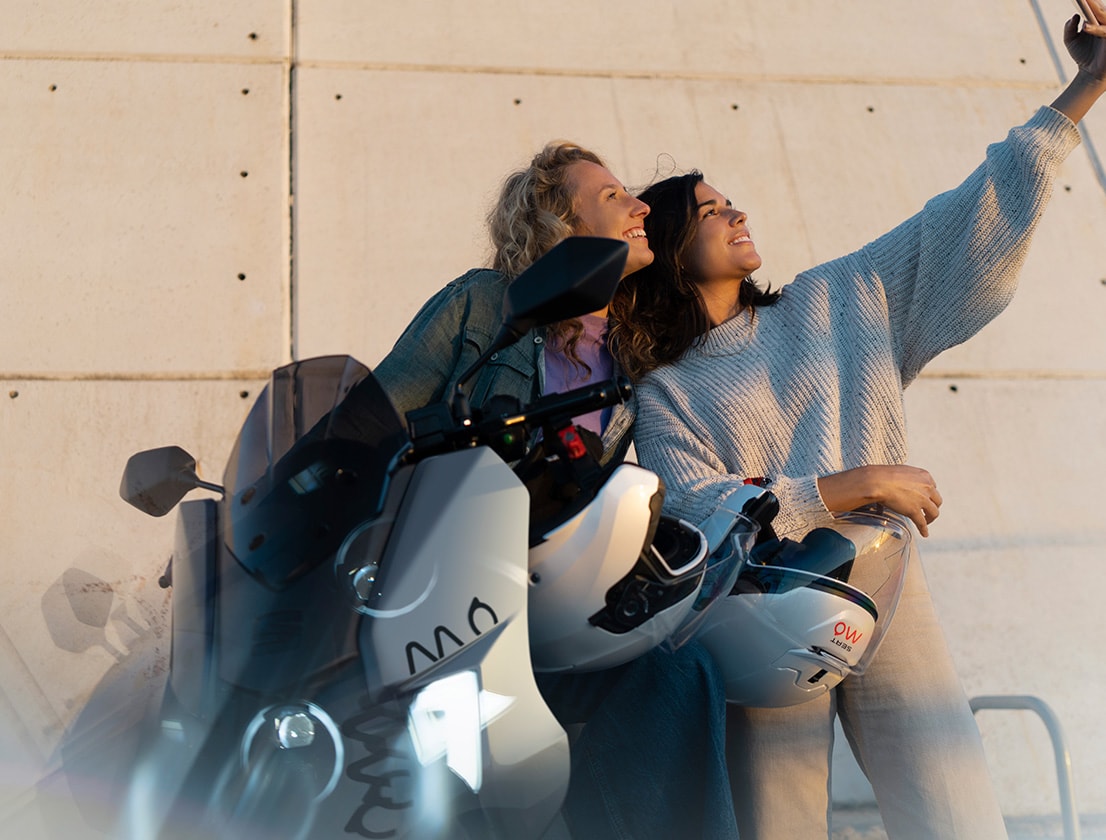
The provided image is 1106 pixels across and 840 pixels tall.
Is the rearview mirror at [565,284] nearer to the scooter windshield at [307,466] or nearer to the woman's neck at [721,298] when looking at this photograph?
the scooter windshield at [307,466]

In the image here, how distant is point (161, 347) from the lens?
3.28m

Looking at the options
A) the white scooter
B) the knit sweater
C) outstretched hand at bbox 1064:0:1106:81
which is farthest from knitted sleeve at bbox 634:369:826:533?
outstretched hand at bbox 1064:0:1106:81

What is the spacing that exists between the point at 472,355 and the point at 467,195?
5.06 feet

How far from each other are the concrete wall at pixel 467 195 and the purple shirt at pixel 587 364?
1.14 metres

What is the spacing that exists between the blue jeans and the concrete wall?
1902 mm

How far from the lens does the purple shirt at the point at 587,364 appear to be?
2.28 m

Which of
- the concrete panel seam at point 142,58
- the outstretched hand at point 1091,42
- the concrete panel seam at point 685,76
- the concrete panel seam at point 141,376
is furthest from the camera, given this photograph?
the concrete panel seam at point 685,76

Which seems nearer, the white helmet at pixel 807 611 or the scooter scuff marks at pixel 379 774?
the scooter scuff marks at pixel 379 774

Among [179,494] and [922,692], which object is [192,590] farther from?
[922,692]

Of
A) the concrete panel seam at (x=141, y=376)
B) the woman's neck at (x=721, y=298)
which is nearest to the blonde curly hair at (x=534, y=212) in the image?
the woman's neck at (x=721, y=298)

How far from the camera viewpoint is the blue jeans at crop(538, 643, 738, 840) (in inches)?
51.3

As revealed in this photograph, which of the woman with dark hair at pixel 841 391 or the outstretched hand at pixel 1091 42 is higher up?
the outstretched hand at pixel 1091 42

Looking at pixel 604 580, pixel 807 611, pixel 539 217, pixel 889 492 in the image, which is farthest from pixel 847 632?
pixel 539 217

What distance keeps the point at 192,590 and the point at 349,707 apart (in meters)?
0.22
